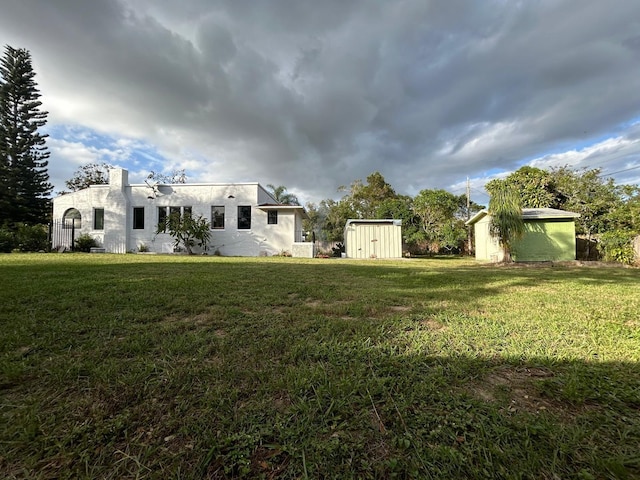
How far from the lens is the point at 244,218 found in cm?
1684

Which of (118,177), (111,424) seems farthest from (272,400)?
(118,177)

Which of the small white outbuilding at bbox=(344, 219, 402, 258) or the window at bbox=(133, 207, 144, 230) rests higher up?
the window at bbox=(133, 207, 144, 230)

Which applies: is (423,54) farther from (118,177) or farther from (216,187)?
(118,177)

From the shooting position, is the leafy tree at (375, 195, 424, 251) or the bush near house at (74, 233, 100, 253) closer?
the bush near house at (74, 233, 100, 253)

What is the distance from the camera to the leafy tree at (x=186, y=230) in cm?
1493

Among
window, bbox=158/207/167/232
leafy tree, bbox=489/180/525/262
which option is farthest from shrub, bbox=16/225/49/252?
leafy tree, bbox=489/180/525/262

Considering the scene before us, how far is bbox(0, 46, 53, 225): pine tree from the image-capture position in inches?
862

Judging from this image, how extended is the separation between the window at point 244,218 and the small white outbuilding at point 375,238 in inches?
248

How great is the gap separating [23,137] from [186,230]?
68.7 feet

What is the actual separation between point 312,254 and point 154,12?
39.5 feet

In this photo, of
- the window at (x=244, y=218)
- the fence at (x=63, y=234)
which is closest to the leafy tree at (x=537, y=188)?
the window at (x=244, y=218)

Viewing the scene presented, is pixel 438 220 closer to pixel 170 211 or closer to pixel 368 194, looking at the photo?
pixel 368 194

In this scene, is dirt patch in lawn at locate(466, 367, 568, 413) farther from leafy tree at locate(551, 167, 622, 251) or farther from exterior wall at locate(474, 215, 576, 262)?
leafy tree at locate(551, 167, 622, 251)

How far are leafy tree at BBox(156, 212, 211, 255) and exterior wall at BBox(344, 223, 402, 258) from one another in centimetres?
866
